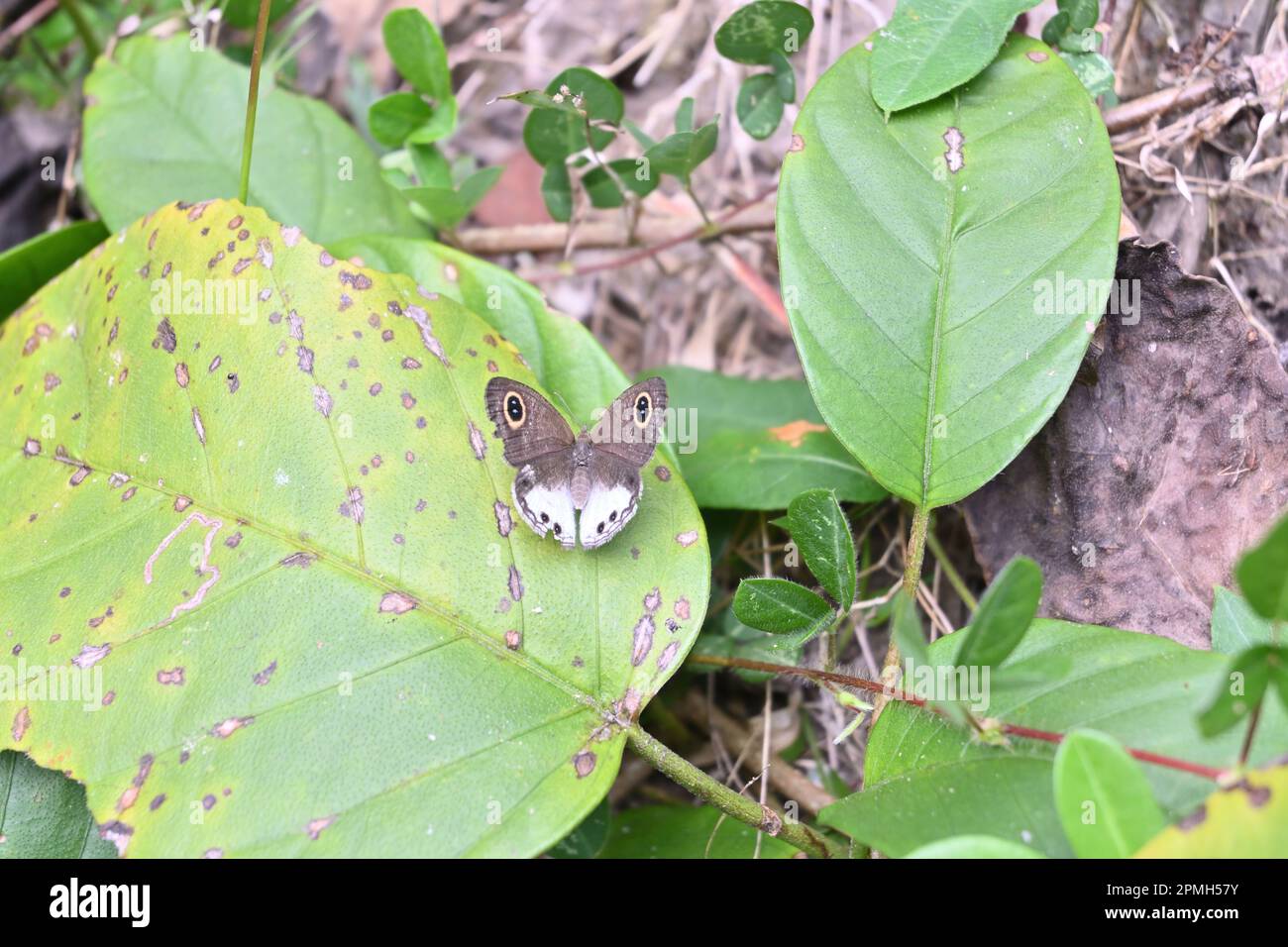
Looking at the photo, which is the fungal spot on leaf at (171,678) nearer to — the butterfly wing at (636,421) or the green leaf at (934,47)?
the butterfly wing at (636,421)

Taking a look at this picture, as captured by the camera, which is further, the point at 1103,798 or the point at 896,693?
the point at 896,693

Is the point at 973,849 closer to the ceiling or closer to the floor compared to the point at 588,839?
closer to the ceiling

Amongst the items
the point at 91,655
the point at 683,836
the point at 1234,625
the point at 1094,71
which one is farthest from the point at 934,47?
the point at 91,655

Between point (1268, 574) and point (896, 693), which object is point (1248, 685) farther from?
point (896, 693)

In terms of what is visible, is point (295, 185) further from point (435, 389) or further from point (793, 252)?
point (793, 252)

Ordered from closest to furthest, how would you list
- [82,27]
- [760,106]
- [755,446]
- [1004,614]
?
[1004,614] → [755,446] → [760,106] → [82,27]

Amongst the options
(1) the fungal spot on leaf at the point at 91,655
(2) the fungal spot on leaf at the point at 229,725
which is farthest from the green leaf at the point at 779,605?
(1) the fungal spot on leaf at the point at 91,655
